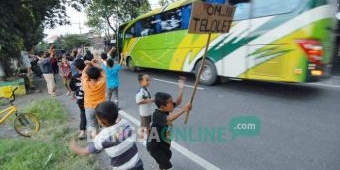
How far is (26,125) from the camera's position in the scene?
705 cm

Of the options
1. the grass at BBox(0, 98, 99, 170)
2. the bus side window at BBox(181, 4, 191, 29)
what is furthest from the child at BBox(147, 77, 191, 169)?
the bus side window at BBox(181, 4, 191, 29)

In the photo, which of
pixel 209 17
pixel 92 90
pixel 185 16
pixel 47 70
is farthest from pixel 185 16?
pixel 92 90

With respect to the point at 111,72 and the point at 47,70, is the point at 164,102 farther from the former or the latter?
the point at 47,70

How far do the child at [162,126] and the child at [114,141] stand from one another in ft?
2.53

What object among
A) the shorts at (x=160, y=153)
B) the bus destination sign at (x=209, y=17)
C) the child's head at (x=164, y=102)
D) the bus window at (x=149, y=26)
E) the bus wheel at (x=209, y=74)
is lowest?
the shorts at (x=160, y=153)

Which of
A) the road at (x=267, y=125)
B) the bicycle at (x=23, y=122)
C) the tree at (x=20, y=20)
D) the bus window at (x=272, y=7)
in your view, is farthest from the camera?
the tree at (x=20, y=20)

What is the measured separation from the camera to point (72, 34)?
74.9 metres

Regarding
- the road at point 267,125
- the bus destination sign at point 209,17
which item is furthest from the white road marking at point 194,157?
the bus destination sign at point 209,17

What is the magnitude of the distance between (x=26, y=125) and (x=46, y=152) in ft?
6.93

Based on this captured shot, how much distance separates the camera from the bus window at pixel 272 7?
24.6 feet

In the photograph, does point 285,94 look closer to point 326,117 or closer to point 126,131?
point 326,117

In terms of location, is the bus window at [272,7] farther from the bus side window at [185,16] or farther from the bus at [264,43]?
the bus side window at [185,16]

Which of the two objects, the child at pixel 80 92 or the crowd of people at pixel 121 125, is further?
the child at pixel 80 92

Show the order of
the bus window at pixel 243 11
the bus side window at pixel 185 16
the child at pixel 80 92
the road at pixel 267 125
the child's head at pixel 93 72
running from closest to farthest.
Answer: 1. the road at pixel 267 125
2. the child's head at pixel 93 72
3. the child at pixel 80 92
4. the bus window at pixel 243 11
5. the bus side window at pixel 185 16
